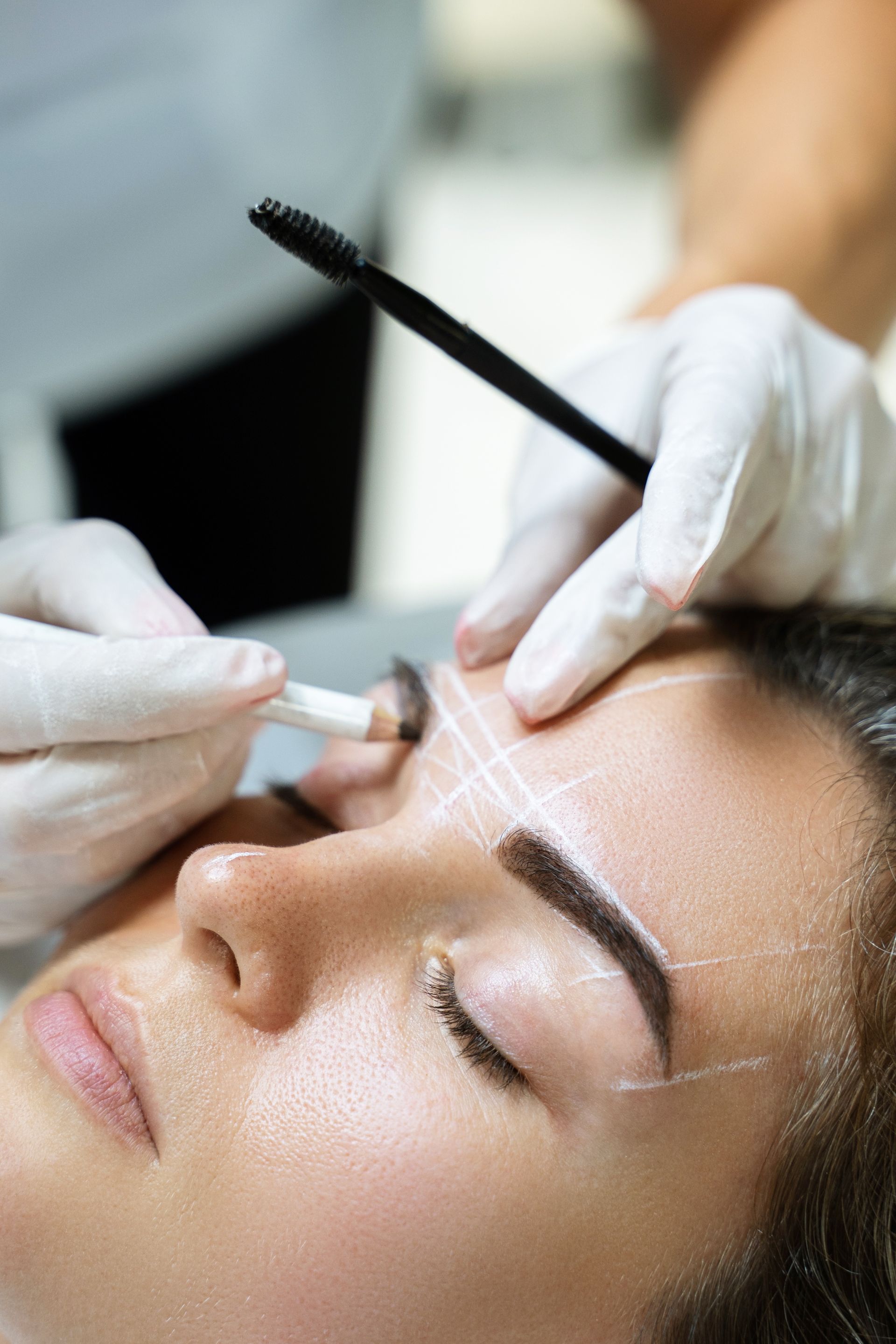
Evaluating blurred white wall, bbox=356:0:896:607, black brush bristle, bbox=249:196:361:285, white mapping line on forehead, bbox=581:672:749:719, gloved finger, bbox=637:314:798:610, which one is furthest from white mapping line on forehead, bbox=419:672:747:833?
blurred white wall, bbox=356:0:896:607

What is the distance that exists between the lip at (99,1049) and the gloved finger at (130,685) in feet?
0.61

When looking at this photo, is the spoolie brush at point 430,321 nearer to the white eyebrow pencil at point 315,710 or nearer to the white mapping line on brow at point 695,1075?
the white eyebrow pencil at point 315,710

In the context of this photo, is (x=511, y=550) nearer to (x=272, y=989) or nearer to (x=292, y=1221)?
(x=272, y=989)

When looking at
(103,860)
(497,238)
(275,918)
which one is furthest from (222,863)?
(497,238)

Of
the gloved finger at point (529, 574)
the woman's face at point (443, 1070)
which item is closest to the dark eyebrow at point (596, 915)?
the woman's face at point (443, 1070)

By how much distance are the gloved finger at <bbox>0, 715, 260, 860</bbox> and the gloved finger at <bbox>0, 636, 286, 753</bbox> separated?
0.02 m

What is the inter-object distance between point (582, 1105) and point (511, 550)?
507 mm

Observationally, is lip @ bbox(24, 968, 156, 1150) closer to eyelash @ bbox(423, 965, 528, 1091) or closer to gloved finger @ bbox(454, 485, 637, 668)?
eyelash @ bbox(423, 965, 528, 1091)

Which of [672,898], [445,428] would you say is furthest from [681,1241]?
[445,428]

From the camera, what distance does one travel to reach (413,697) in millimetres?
888

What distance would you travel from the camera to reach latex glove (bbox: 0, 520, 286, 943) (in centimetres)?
78

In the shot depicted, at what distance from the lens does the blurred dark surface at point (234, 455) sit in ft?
5.54

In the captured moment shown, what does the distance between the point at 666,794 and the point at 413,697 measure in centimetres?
23

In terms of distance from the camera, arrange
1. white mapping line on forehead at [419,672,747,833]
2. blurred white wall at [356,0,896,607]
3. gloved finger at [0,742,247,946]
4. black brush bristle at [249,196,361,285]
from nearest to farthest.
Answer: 1. black brush bristle at [249,196,361,285]
2. white mapping line on forehead at [419,672,747,833]
3. gloved finger at [0,742,247,946]
4. blurred white wall at [356,0,896,607]
